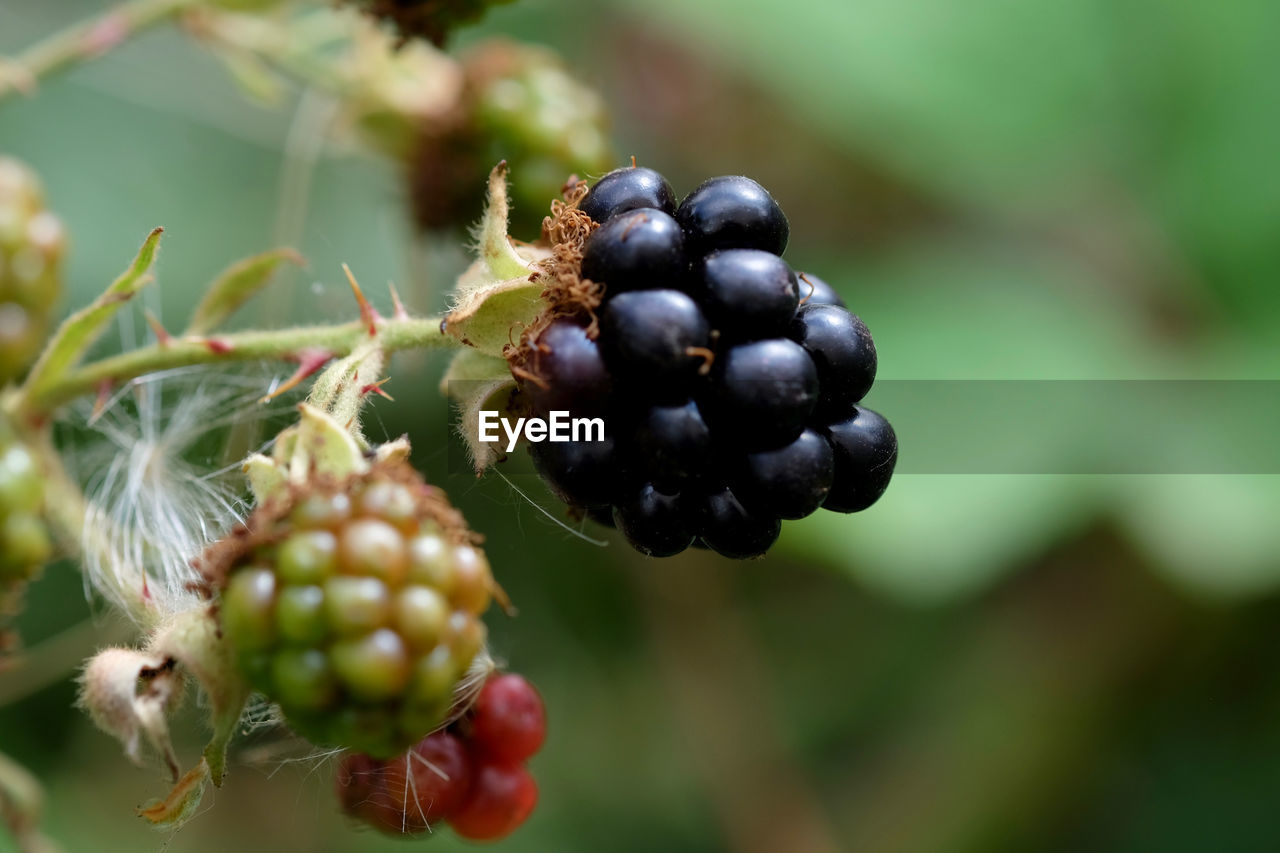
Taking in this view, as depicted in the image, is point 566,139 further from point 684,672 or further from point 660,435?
point 684,672

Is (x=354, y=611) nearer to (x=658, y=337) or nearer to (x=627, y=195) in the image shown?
(x=658, y=337)

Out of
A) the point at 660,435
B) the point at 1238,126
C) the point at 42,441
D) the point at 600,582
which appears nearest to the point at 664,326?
the point at 660,435

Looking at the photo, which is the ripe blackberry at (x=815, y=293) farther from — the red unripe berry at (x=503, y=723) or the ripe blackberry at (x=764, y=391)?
the red unripe berry at (x=503, y=723)

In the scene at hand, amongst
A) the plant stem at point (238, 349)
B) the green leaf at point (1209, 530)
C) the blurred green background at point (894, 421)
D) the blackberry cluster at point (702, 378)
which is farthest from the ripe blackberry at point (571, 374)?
the green leaf at point (1209, 530)

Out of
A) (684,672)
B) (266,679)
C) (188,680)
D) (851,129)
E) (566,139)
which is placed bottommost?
(684,672)

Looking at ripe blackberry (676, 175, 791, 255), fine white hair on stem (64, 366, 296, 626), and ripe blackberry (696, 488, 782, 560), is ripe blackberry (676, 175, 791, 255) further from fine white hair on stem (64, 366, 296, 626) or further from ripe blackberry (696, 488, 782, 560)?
fine white hair on stem (64, 366, 296, 626)
